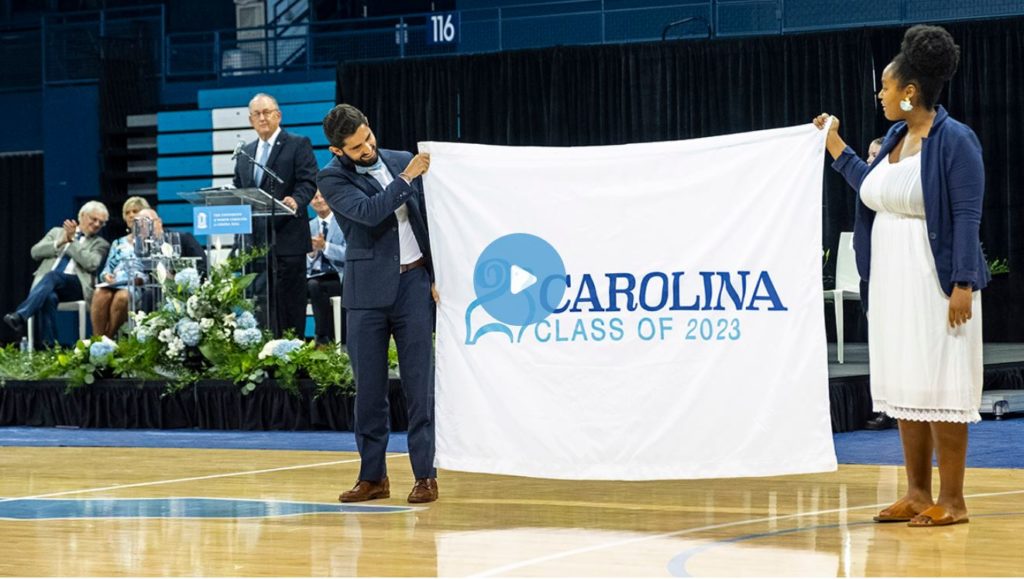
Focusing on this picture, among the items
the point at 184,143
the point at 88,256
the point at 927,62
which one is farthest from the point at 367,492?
the point at 184,143

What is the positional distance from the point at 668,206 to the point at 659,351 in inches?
17.9

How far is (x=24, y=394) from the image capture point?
8.58 m

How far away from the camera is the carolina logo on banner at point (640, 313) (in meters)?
4.33

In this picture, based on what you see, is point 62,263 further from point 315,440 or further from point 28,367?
point 315,440

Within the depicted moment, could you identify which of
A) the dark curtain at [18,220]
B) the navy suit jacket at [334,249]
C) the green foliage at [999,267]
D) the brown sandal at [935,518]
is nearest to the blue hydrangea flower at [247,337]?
the navy suit jacket at [334,249]

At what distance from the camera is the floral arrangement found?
765 cm

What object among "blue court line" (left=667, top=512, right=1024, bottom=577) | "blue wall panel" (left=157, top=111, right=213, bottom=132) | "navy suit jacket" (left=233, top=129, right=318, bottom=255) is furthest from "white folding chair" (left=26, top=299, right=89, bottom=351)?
"blue court line" (left=667, top=512, right=1024, bottom=577)

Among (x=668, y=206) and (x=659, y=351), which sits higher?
(x=668, y=206)

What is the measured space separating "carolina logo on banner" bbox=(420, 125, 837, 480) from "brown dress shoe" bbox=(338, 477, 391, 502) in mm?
258

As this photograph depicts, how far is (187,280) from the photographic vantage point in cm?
795

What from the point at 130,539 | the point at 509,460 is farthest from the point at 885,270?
the point at 130,539

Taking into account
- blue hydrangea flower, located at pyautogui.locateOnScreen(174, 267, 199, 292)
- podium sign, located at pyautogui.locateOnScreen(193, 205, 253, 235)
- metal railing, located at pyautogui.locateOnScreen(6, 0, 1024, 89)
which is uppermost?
metal railing, located at pyautogui.locateOnScreen(6, 0, 1024, 89)

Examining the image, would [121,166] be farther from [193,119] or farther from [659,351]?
[659,351]

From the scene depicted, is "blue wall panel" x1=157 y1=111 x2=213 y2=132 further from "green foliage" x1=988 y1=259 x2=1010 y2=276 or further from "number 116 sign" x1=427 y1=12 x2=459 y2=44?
"green foliage" x1=988 y1=259 x2=1010 y2=276
